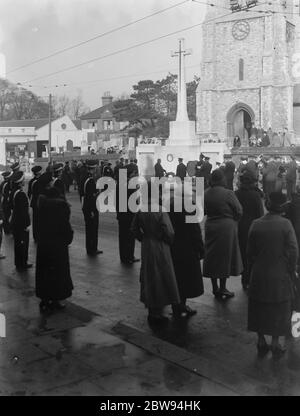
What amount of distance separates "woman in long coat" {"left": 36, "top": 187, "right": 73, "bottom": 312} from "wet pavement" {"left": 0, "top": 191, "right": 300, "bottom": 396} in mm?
283

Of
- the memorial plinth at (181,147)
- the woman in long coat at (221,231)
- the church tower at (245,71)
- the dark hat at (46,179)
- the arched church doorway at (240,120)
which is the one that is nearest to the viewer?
the woman in long coat at (221,231)

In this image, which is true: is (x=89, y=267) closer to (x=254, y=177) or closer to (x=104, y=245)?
(x=104, y=245)

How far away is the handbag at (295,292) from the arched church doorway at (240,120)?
46259 millimetres

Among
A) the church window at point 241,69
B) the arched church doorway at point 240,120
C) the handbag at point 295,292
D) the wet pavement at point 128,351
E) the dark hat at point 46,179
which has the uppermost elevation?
the church window at point 241,69

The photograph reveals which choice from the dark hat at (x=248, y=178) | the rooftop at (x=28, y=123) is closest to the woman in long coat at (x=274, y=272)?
the dark hat at (x=248, y=178)

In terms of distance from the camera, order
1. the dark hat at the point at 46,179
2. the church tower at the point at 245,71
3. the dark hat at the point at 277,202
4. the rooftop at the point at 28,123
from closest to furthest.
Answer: the dark hat at the point at 277,202 → the dark hat at the point at 46,179 → the church tower at the point at 245,71 → the rooftop at the point at 28,123

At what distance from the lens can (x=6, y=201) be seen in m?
12.0

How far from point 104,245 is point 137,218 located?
224 inches

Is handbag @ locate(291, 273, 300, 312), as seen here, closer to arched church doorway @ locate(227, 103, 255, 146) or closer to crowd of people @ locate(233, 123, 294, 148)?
crowd of people @ locate(233, 123, 294, 148)

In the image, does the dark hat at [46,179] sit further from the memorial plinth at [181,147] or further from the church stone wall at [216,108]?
the church stone wall at [216,108]

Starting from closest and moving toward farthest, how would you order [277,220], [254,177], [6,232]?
1. [277,220]
2. [254,177]
3. [6,232]

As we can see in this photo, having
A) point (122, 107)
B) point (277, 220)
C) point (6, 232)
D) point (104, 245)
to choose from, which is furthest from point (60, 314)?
point (122, 107)

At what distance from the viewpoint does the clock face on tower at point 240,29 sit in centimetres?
5157

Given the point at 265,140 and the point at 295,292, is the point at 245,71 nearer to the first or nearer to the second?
the point at 265,140
